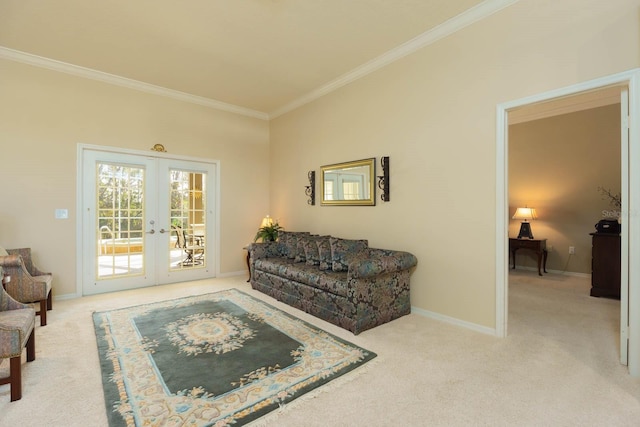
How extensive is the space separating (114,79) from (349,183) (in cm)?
383

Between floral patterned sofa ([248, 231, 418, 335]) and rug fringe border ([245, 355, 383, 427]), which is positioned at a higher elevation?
floral patterned sofa ([248, 231, 418, 335])

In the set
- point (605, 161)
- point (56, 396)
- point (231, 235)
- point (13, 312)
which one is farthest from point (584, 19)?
point (231, 235)

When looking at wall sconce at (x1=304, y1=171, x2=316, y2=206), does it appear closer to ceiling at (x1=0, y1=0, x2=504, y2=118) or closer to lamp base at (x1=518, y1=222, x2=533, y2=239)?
ceiling at (x1=0, y1=0, x2=504, y2=118)

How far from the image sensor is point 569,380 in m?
2.16

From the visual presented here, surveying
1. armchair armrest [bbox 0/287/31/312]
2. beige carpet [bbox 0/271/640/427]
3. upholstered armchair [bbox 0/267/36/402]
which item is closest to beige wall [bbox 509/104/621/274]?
beige carpet [bbox 0/271/640/427]

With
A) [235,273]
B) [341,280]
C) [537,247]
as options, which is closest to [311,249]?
[341,280]

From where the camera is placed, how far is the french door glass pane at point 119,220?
4.50 m

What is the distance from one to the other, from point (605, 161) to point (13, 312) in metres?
8.05

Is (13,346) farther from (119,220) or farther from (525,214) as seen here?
(525,214)

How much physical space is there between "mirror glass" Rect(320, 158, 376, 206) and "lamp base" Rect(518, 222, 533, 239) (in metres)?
3.78

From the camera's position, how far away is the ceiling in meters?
2.96

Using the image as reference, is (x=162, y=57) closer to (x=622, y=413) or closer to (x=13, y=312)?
(x=13, y=312)

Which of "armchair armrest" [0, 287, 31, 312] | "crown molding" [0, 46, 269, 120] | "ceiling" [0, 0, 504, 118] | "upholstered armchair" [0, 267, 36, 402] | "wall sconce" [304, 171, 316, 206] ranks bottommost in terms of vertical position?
"upholstered armchair" [0, 267, 36, 402]

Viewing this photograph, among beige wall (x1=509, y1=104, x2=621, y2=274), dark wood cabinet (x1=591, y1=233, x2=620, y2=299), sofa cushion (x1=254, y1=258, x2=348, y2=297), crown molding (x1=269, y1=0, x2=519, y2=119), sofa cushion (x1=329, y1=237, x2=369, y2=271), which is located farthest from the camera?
beige wall (x1=509, y1=104, x2=621, y2=274)
